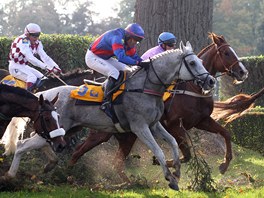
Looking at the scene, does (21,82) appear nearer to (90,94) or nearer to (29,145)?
(90,94)

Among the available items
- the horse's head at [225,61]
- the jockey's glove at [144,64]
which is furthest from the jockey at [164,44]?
the jockey's glove at [144,64]

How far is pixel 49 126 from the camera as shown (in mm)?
7496

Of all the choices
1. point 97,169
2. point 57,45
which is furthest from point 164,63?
point 57,45

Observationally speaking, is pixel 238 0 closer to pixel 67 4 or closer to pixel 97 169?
pixel 67 4

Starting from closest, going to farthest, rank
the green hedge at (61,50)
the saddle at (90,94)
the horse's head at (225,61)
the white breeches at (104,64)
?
the saddle at (90,94) → the white breeches at (104,64) → the horse's head at (225,61) → the green hedge at (61,50)

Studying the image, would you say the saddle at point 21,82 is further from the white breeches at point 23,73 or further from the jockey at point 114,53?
the jockey at point 114,53

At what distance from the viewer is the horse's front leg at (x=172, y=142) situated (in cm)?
817

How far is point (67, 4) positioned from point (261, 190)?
5553 centimetres

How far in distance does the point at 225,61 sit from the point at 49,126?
11.6 feet

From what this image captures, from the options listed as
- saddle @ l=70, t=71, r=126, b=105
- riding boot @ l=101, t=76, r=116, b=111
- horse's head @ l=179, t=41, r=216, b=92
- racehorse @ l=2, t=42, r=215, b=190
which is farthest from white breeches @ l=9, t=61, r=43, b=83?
horse's head @ l=179, t=41, r=216, b=92

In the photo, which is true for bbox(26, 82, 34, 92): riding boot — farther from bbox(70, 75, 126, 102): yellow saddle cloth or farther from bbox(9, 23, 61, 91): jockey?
bbox(70, 75, 126, 102): yellow saddle cloth

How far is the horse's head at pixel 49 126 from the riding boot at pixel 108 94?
1030 millimetres

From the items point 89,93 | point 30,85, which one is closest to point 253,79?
point 30,85

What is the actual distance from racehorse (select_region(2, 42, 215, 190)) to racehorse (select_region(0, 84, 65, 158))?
0.75m
